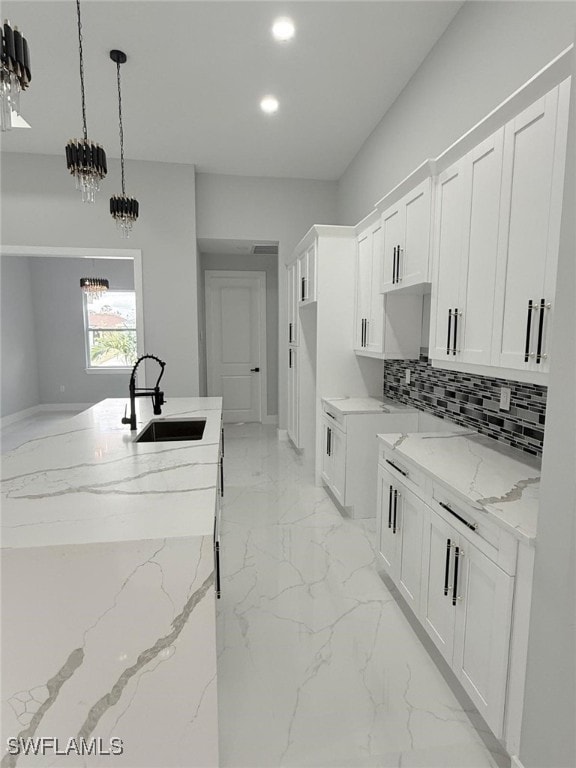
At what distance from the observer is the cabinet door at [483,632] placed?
1420mm

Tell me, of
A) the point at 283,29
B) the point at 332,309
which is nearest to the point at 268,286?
the point at 332,309

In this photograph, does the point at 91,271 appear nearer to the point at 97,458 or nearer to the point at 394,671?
the point at 97,458

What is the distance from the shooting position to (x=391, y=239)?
2.96 metres

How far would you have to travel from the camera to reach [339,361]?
13.0 ft

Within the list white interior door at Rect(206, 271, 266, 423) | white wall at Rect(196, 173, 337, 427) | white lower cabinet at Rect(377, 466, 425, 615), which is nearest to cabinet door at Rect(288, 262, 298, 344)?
white wall at Rect(196, 173, 337, 427)

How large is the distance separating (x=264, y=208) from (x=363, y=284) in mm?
2300

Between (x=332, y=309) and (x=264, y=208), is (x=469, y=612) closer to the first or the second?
(x=332, y=309)

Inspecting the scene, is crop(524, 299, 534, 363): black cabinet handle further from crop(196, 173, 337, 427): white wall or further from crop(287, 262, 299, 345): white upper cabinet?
crop(196, 173, 337, 427): white wall

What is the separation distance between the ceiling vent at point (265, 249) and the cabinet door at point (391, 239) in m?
2.71

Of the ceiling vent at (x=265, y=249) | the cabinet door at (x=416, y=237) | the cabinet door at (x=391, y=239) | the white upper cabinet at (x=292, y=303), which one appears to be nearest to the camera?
the cabinet door at (x=416, y=237)

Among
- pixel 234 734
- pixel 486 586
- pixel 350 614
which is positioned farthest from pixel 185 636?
pixel 350 614

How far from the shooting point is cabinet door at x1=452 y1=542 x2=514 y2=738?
142 cm

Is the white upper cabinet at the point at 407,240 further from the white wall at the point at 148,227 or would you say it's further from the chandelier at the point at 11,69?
the white wall at the point at 148,227

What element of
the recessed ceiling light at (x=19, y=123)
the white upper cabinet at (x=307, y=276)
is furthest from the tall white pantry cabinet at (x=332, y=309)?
the recessed ceiling light at (x=19, y=123)
